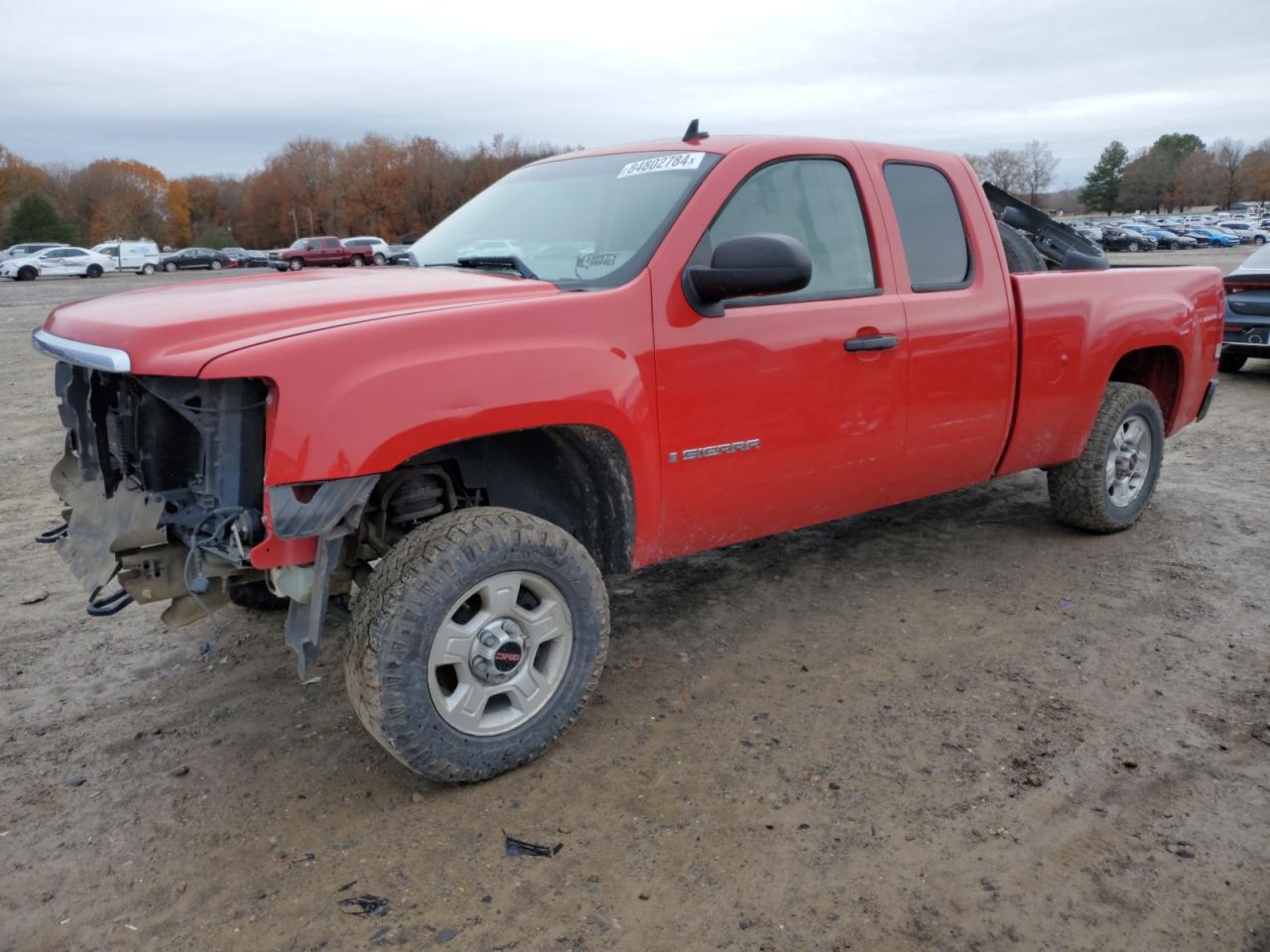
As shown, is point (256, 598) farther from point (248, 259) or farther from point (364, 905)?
point (248, 259)

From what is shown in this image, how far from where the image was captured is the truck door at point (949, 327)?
418 cm

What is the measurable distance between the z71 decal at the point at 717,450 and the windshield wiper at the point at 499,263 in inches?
32.4

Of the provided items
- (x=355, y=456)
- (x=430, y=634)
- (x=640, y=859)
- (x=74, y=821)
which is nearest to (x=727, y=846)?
(x=640, y=859)

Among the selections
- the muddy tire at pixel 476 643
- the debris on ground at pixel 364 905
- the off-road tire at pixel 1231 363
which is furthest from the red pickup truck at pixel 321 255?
the debris on ground at pixel 364 905

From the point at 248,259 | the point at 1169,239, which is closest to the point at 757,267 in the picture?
the point at 1169,239

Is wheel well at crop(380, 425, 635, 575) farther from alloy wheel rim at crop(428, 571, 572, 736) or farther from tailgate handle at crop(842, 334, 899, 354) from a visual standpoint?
tailgate handle at crop(842, 334, 899, 354)

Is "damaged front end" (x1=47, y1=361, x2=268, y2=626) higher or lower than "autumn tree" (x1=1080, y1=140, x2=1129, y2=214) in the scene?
lower

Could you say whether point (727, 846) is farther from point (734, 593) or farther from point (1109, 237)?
point (1109, 237)

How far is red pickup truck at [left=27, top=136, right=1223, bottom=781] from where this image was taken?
110 inches

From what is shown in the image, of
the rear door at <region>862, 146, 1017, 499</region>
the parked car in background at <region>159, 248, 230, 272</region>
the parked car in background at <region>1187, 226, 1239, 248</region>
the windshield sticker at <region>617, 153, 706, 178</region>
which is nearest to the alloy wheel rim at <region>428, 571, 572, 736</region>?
the windshield sticker at <region>617, 153, 706, 178</region>

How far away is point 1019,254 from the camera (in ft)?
17.5

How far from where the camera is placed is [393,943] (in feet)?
8.14

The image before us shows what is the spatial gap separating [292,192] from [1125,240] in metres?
92.8

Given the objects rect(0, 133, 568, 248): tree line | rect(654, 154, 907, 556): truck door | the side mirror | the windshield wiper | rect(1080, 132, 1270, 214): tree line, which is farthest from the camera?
rect(1080, 132, 1270, 214): tree line
